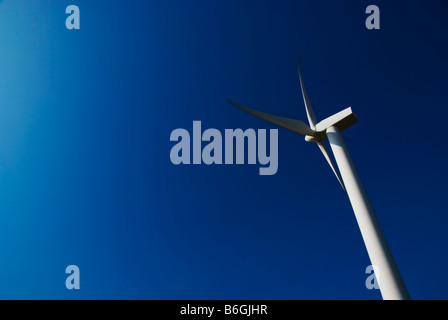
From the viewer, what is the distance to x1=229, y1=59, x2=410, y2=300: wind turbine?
7.08 metres

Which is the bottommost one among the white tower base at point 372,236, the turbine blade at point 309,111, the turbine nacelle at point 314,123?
the white tower base at point 372,236

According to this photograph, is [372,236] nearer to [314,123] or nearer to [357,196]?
[357,196]

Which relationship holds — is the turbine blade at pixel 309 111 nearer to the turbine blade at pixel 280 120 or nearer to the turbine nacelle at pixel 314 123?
the turbine nacelle at pixel 314 123

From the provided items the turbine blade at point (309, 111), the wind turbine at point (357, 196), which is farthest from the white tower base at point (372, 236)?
the turbine blade at point (309, 111)

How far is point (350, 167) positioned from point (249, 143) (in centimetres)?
429

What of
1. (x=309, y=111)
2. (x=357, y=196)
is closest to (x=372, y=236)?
(x=357, y=196)

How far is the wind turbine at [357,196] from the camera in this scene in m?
7.08

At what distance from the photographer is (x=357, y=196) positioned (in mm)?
8562
